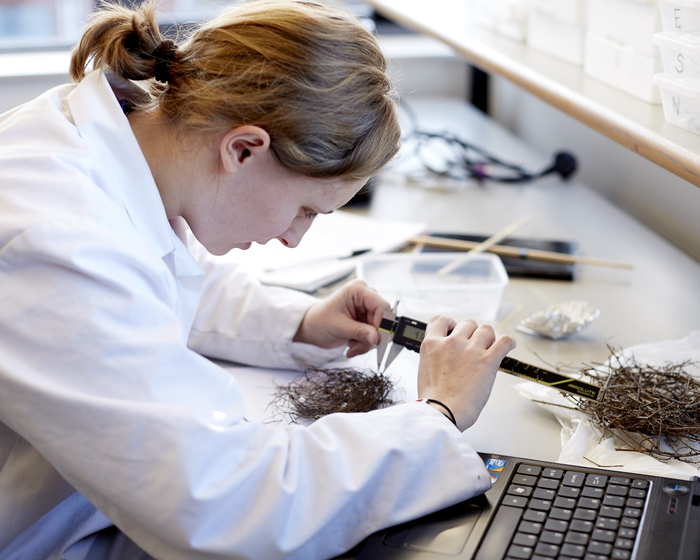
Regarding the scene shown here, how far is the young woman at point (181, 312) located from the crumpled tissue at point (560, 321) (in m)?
0.23

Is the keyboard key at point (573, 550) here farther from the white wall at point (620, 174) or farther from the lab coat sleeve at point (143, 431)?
the white wall at point (620, 174)

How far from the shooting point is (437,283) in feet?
3.97

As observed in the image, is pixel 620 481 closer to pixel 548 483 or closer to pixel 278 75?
pixel 548 483

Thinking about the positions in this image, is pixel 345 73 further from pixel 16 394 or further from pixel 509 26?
pixel 509 26

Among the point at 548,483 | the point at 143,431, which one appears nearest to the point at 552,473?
the point at 548,483

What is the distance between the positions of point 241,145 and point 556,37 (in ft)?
2.72

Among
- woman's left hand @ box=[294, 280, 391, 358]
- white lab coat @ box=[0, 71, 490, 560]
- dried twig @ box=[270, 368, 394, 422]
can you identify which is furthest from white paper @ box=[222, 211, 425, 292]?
white lab coat @ box=[0, 71, 490, 560]

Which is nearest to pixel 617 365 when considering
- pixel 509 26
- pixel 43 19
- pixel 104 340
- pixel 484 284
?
pixel 484 284

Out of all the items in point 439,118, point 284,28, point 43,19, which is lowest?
point 43,19

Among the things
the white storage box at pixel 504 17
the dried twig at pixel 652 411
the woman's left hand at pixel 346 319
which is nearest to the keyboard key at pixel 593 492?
the dried twig at pixel 652 411

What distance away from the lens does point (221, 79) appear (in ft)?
2.48

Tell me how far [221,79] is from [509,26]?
0.97m

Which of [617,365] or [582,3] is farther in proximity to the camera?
[582,3]

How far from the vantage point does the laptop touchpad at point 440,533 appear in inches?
24.5
